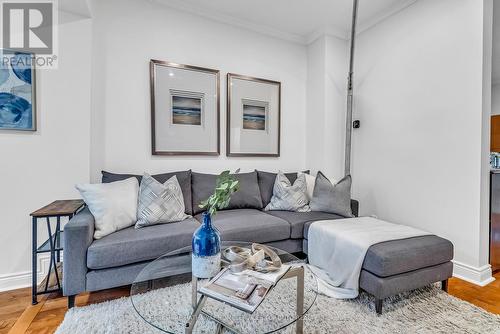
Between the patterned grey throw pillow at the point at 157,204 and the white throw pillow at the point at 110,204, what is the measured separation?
0.22 feet

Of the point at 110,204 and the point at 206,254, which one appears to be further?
the point at 110,204

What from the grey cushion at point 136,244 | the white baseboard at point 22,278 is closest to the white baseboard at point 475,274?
the grey cushion at point 136,244

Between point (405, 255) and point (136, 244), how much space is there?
1.82 m

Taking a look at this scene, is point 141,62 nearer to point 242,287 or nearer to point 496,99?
point 242,287

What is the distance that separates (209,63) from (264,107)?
2.81ft

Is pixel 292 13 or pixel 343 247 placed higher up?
pixel 292 13

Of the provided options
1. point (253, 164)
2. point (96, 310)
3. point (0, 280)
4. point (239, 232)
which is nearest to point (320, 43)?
point (253, 164)

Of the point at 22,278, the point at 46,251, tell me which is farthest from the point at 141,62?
the point at 22,278

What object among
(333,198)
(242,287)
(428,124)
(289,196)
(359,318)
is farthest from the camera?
(289,196)

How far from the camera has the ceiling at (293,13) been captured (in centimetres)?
274

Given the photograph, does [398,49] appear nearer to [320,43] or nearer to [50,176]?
[320,43]

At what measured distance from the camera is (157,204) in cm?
209

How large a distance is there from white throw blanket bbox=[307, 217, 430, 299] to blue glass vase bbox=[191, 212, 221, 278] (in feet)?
3.32

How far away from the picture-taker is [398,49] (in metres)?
2.77
